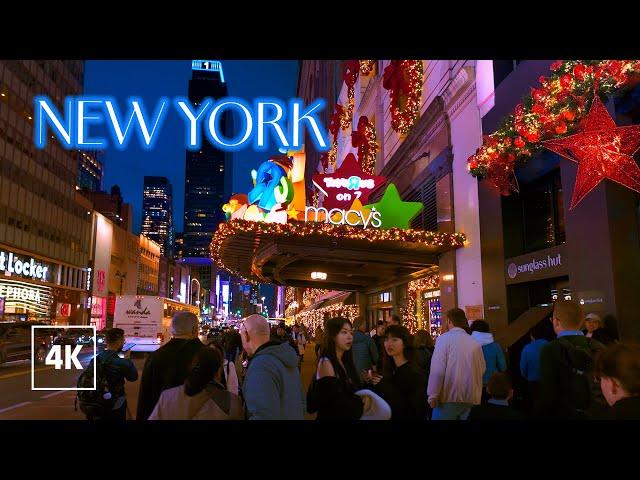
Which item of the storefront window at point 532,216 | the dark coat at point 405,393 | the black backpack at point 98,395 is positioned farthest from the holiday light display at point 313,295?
the dark coat at point 405,393

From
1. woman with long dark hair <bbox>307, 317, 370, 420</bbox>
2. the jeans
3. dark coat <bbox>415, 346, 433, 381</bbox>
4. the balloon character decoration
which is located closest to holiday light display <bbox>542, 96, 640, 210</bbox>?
dark coat <bbox>415, 346, 433, 381</bbox>

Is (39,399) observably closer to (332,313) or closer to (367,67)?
(367,67)

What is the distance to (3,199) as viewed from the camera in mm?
43625

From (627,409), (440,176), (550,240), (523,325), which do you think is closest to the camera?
(627,409)

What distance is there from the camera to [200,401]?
11.8ft

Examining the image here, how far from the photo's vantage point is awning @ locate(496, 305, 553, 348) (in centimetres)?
1069

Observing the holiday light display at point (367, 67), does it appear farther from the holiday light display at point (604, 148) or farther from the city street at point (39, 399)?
the holiday light display at point (604, 148)

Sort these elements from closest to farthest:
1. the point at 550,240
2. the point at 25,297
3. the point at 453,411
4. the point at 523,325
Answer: the point at 453,411, the point at 523,325, the point at 550,240, the point at 25,297

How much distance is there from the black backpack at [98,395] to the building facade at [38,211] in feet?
124

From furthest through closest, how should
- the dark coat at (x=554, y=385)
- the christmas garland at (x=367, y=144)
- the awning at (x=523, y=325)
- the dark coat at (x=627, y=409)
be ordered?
the christmas garland at (x=367, y=144), the awning at (x=523, y=325), the dark coat at (x=554, y=385), the dark coat at (x=627, y=409)

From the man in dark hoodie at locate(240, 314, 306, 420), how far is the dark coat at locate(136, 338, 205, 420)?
1.07 m

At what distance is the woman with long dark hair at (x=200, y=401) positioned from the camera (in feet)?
11.6

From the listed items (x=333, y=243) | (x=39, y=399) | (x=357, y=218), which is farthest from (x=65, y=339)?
(x=357, y=218)

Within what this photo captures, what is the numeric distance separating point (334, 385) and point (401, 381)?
1.15m
